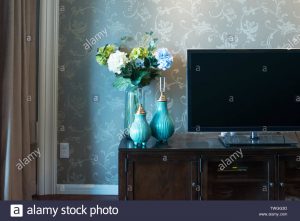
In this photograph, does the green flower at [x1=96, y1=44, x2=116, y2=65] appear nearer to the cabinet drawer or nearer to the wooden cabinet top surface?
the wooden cabinet top surface

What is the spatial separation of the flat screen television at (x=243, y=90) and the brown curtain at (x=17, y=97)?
110 cm

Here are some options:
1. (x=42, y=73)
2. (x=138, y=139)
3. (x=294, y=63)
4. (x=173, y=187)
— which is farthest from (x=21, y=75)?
(x=294, y=63)

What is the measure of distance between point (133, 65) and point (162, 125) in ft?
1.48

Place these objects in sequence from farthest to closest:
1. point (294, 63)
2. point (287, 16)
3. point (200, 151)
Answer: point (287, 16), point (294, 63), point (200, 151)

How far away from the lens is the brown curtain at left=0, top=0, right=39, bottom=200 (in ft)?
7.48

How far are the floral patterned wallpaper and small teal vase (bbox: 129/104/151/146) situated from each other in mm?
399

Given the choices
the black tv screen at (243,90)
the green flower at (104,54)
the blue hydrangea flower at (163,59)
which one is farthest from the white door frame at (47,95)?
the black tv screen at (243,90)

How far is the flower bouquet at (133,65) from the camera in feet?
8.40

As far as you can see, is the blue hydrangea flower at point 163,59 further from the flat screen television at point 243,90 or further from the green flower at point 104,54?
the green flower at point 104,54

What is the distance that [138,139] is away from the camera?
245cm

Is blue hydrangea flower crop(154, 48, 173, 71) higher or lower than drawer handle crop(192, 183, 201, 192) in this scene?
higher

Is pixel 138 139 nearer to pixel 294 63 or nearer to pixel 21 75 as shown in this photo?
pixel 21 75

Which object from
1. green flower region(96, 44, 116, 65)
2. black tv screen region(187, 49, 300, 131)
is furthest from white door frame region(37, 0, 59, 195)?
black tv screen region(187, 49, 300, 131)

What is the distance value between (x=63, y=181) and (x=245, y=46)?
1.73 meters
